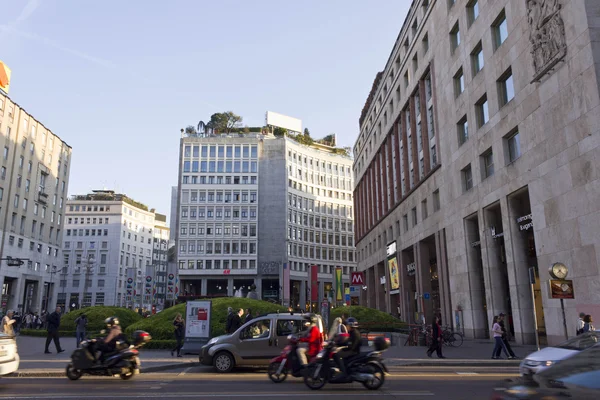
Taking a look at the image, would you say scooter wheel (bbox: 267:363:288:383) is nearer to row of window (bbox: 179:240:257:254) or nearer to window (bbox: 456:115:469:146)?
window (bbox: 456:115:469:146)

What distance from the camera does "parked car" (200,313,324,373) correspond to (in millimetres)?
15039

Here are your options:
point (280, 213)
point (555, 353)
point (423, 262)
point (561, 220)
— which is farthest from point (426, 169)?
point (280, 213)

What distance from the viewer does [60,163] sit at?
→ 73.2m

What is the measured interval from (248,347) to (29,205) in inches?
2382

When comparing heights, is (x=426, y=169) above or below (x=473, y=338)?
above

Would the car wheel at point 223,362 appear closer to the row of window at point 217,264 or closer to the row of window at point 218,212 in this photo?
the row of window at point 217,264

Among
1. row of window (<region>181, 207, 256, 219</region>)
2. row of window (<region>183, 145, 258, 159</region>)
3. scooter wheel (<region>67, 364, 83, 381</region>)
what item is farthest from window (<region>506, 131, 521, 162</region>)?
row of window (<region>183, 145, 258, 159</region>)

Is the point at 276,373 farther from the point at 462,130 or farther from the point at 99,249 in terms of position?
the point at 99,249

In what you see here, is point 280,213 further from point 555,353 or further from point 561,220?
point 555,353

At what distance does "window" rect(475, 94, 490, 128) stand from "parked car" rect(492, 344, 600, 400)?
27.0 m

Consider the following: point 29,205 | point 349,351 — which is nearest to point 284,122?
point 29,205

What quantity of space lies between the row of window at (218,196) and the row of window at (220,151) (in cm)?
707

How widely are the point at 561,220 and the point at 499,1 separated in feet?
46.1

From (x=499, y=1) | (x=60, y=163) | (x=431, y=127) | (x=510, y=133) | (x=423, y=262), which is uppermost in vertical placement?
(x=60, y=163)
